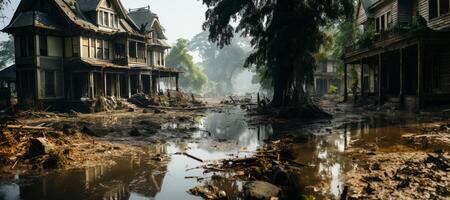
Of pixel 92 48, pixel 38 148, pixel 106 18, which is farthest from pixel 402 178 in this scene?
pixel 106 18

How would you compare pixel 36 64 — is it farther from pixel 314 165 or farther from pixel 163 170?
pixel 314 165

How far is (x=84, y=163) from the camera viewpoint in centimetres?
1035

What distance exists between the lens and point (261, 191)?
6613mm

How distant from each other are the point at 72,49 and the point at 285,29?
67.7ft

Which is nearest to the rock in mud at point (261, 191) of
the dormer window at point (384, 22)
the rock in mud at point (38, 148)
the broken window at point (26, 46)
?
the rock in mud at point (38, 148)

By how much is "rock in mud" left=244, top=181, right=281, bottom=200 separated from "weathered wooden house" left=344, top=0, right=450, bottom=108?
1738 cm

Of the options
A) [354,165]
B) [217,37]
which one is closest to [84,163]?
[354,165]

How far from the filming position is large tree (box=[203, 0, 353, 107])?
24750mm

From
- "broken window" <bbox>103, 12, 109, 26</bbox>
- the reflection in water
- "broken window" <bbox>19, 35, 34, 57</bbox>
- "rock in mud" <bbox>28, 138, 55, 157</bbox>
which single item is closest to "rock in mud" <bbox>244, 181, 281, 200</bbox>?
the reflection in water

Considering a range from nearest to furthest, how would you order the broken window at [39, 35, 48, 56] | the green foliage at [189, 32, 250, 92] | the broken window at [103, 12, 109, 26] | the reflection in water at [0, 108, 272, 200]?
the reflection in water at [0, 108, 272, 200], the broken window at [39, 35, 48, 56], the broken window at [103, 12, 109, 26], the green foliage at [189, 32, 250, 92]

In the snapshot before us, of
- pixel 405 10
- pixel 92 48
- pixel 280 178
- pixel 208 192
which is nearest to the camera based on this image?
pixel 208 192

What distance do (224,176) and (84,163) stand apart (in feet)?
14.7

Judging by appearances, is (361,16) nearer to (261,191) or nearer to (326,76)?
(326,76)

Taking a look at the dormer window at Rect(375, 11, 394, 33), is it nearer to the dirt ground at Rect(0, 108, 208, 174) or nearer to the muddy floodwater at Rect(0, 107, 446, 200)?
the muddy floodwater at Rect(0, 107, 446, 200)
